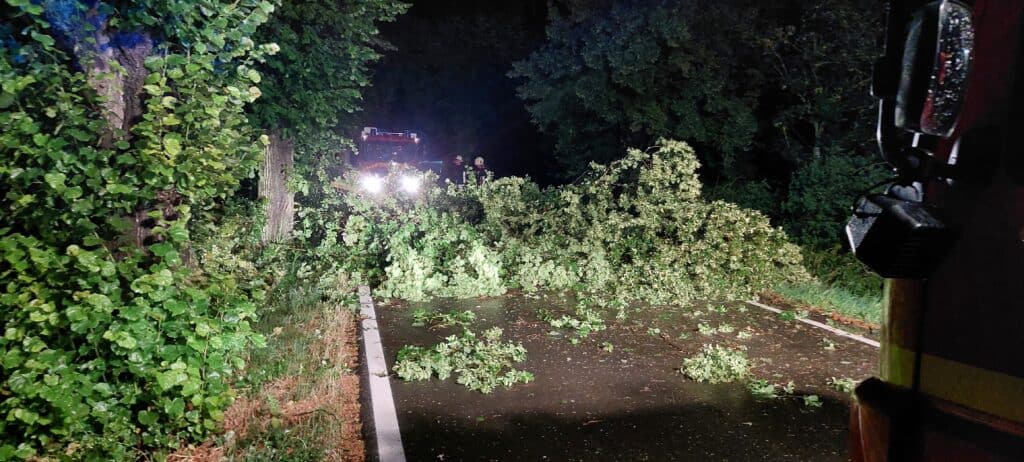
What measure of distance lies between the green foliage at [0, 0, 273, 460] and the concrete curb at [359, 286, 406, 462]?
1.16m

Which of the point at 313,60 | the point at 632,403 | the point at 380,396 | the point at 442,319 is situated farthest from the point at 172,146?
the point at 313,60

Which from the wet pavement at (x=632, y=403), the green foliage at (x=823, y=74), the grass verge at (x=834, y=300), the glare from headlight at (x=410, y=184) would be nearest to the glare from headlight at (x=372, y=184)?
the glare from headlight at (x=410, y=184)

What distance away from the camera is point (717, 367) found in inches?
240

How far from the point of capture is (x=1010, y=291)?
5.24 ft

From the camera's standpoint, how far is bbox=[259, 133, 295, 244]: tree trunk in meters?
10.5

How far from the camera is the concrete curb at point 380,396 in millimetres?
4402

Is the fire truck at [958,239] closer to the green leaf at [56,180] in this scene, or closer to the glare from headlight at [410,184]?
the green leaf at [56,180]

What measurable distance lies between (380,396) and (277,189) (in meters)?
6.47

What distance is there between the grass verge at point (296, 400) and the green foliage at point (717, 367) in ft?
10.9

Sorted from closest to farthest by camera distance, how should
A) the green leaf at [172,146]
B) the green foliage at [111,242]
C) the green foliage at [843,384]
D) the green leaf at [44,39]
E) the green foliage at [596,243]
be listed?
the green leaf at [44,39] < the green foliage at [111,242] < the green leaf at [172,146] < the green foliage at [843,384] < the green foliage at [596,243]

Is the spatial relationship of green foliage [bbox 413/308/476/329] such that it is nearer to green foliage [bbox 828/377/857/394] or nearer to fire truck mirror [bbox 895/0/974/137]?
green foliage [bbox 828/377/857/394]

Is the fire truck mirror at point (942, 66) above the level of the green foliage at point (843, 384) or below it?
above

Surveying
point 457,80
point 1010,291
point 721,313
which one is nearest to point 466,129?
point 457,80

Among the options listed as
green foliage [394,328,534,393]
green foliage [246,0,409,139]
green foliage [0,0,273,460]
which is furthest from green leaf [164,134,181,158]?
green foliage [246,0,409,139]
